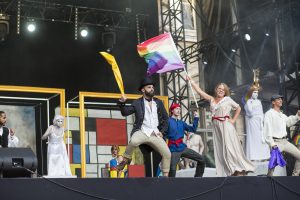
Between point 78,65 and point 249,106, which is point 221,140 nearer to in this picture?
point 249,106

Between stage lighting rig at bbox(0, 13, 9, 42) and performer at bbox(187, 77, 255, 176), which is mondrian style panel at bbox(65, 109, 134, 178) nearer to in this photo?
stage lighting rig at bbox(0, 13, 9, 42)

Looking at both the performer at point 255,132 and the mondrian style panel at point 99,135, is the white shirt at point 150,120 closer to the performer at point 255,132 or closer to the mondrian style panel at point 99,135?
the performer at point 255,132

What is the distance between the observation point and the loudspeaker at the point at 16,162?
7.48 metres

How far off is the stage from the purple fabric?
476mm

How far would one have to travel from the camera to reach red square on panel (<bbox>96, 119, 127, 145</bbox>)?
1551 centimetres

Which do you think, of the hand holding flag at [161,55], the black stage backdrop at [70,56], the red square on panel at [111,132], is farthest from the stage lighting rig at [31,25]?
the hand holding flag at [161,55]

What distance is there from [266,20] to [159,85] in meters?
3.56

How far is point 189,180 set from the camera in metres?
8.59

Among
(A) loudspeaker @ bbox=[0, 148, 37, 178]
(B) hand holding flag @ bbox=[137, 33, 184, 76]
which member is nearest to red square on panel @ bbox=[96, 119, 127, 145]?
(B) hand holding flag @ bbox=[137, 33, 184, 76]

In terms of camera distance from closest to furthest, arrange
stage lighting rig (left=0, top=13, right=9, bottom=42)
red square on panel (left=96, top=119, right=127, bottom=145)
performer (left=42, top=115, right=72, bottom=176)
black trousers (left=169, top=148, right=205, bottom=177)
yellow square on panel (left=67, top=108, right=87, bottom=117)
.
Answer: black trousers (left=169, top=148, right=205, bottom=177)
performer (left=42, top=115, right=72, bottom=176)
stage lighting rig (left=0, top=13, right=9, bottom=42)
yellow square on panel (left=67, top=108, right=87, bottom=117)
red square on panel (left=96, top=119, right=127, bottom=145)

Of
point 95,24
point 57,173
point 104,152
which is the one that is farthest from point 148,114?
point 95,24

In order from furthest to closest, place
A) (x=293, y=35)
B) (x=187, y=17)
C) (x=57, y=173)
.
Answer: (x=187, y=17) → (x=293, y=35) → (x=57, y=173)

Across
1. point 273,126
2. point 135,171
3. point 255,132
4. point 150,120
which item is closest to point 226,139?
point 273,126

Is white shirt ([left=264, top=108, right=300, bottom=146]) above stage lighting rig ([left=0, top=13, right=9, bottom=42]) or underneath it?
underneath
